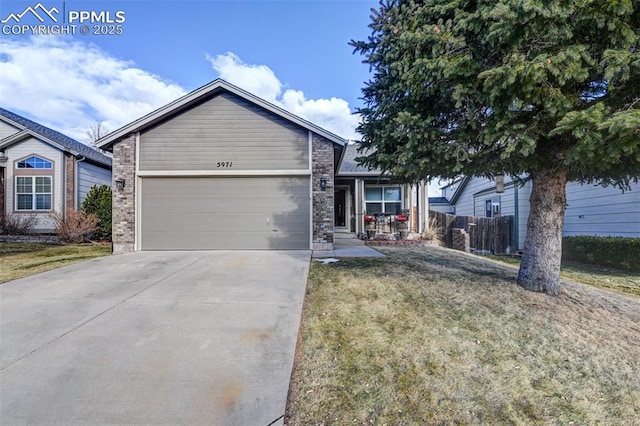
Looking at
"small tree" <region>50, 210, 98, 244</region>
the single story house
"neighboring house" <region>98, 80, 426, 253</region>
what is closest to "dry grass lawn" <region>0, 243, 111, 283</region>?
"small tree" <region>50, 210, 98, 244</region>

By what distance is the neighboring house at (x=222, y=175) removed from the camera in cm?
915

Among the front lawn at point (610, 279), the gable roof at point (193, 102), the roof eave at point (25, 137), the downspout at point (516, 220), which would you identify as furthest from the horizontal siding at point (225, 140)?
the downspout at point (516, 220)

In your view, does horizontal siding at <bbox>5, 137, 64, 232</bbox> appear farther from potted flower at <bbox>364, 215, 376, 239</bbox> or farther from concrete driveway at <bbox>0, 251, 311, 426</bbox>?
potted flower at <bbox>364, 215, 376, 239</bbox>

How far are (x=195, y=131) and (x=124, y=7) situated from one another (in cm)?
349

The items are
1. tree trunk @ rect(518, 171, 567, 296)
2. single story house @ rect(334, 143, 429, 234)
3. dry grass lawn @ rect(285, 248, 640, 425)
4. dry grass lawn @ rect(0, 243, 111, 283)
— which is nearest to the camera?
dry grass lawn @ rect(285, 248, 640, 425)

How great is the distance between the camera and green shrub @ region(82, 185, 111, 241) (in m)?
11.8

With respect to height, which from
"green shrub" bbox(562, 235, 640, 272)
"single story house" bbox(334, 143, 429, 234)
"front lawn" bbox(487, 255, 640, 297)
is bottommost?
"front lawn" bbox(487, 255, 640, 297)

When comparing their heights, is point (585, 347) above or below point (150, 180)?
below

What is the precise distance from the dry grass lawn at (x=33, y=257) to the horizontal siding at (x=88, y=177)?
3.84m

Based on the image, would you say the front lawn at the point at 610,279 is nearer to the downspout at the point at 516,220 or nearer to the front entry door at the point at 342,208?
the downspout at the point at 516,220

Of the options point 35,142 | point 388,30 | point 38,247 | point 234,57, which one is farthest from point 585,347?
point 35,142

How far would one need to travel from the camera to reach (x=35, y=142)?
1320cm

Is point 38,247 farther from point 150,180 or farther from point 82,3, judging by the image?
point 82,3

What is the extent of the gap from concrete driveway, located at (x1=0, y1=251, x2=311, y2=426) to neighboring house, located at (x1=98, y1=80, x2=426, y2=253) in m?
3.42
